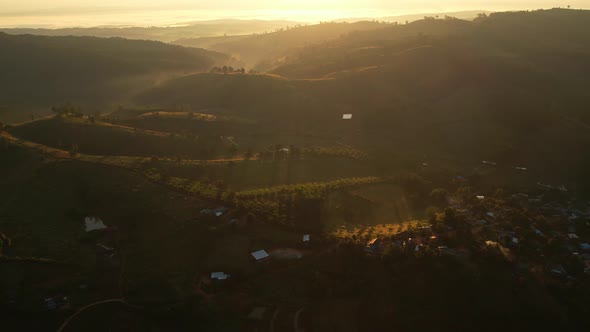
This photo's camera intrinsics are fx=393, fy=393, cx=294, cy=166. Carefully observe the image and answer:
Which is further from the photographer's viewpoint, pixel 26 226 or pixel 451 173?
pixel 451 173

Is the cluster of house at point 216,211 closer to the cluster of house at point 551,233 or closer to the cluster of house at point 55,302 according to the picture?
the cluster of house at point 55,302

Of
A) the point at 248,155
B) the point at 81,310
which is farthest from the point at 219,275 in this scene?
the point at 248,155

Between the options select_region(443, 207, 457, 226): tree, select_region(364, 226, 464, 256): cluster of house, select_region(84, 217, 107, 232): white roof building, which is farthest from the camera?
select_region(443, 207, 457, 226): tree

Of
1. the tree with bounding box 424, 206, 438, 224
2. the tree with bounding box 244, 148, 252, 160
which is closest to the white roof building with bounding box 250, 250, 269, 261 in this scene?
the tree with bounding box 424, 206, 438, 224

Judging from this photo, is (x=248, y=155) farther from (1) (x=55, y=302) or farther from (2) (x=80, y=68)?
(2) (x=80, y=68)

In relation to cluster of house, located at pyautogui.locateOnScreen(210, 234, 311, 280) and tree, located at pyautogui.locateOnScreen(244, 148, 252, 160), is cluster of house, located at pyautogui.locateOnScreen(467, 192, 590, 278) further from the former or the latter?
tree, located at pyautogui.locateOnScreen(244, 148, 252, 160)

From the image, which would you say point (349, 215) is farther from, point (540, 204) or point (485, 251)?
point (540, 204)

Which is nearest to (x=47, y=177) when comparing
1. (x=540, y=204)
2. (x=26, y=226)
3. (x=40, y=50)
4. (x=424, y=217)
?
(x=26, y=226)
